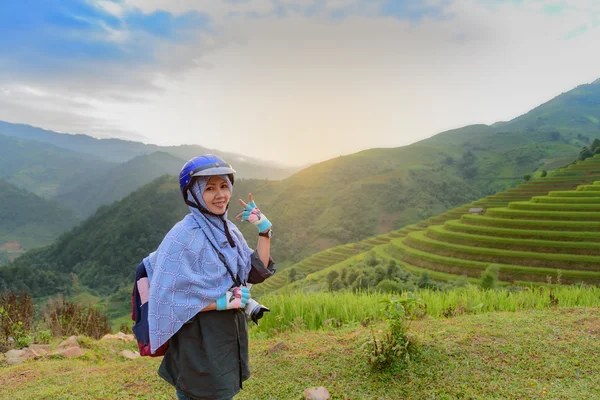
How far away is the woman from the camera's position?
2.30 m

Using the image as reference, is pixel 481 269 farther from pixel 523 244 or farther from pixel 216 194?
pixel 216 194

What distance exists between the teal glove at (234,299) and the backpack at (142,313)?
0.48 meters

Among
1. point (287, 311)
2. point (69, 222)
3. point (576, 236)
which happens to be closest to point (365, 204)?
point (576, 236)

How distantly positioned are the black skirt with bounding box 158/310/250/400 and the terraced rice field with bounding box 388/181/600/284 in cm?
2291

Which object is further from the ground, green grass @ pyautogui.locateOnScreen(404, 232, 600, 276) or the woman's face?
the woman's face

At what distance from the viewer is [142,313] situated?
2422 millimetres

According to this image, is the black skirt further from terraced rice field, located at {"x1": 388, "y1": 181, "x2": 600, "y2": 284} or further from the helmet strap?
terraced rice field, located at {"x1": 388, "y1": 181, "x2": 600, "y2": 284}

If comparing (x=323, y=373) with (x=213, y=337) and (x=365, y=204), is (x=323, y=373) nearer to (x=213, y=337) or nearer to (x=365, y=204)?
(x=213, y=337)

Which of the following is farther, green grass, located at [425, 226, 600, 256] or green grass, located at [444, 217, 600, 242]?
green grass, located at [444, 217, 600, 242]

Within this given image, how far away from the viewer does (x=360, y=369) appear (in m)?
3.94

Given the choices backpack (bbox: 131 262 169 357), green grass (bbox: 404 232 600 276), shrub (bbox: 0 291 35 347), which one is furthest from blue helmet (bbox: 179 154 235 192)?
green grass (bbox: 404 232 600 276)

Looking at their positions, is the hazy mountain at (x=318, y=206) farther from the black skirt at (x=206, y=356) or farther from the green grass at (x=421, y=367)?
the black skirt at (x=206, y=356)

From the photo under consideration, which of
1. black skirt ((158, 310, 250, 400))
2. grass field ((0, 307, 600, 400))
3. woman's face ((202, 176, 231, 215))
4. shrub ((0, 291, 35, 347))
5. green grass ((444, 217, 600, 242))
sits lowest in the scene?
green grass ((444, 217, 600, 242))

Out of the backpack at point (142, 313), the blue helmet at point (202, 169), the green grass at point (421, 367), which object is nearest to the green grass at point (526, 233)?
the green grass at point (421, 367)
